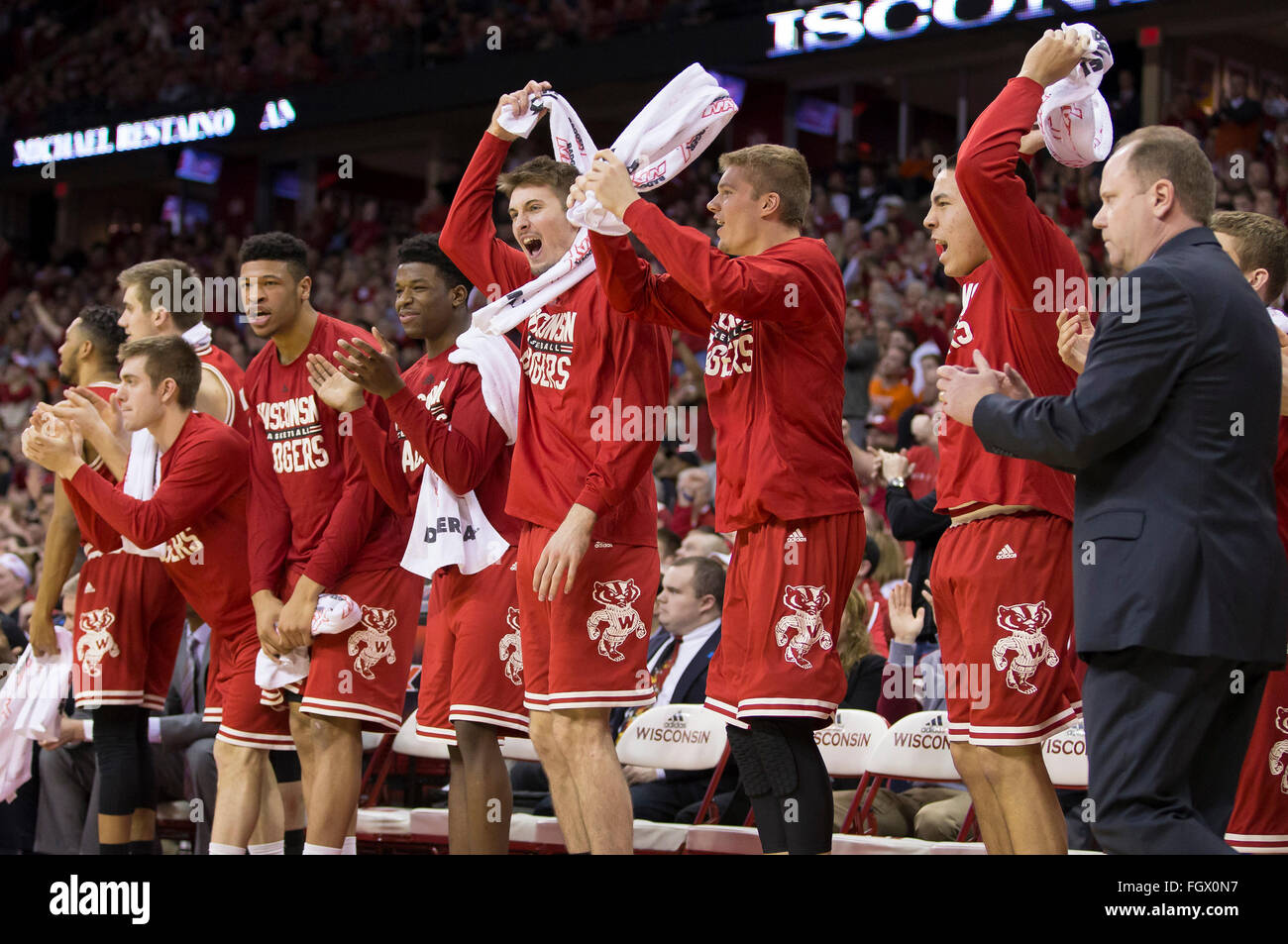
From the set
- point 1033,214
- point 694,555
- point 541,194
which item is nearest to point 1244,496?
point 1033,214

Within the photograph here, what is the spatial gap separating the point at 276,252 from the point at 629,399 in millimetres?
1673

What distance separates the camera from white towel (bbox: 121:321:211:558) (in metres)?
5.45

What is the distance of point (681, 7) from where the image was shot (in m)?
16.5

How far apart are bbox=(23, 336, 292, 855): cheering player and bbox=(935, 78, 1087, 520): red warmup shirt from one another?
2.58m

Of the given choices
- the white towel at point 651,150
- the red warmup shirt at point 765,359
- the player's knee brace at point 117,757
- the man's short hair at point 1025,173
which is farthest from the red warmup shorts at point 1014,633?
the player's knee brace at point 117,757

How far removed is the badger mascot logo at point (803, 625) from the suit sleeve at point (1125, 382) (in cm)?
90

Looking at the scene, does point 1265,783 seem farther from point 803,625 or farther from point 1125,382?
point 1125,382

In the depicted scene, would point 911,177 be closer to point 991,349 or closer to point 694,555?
point 694,555

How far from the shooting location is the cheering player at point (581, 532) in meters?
4.08

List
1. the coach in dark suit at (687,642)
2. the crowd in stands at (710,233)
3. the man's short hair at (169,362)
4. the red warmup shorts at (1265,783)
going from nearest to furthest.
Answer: the red warmup shorts at (1265,783) → the man's short hair at (169,362) → the coach in dark suit at (687,642) → the crowd in stands at (710,233)

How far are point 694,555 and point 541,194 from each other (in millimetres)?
2707

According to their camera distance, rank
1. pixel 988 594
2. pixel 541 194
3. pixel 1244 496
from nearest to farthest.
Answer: pixel 1244 496, pixel 988 594, pixel 541 194

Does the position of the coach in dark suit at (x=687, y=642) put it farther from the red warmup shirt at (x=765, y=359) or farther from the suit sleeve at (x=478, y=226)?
the red warmup shirt at (x=765, y=359)

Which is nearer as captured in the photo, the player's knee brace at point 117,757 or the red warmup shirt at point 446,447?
the red warmup shirt at point 446,447
